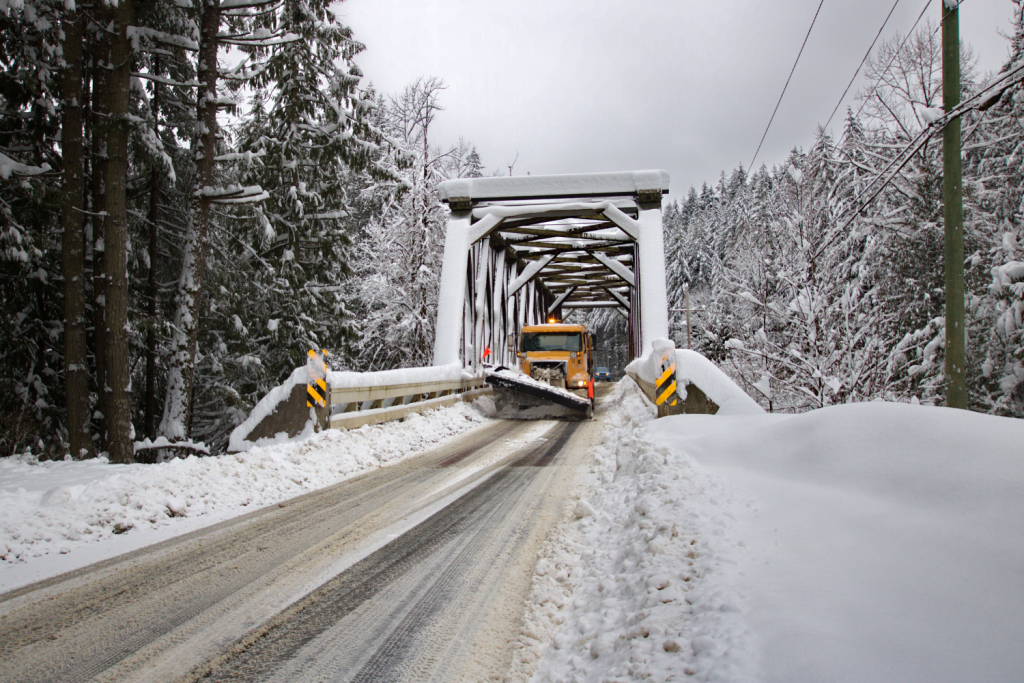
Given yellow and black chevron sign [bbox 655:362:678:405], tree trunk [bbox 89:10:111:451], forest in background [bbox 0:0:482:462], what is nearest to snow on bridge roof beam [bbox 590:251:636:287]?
forest in background [bbox 0:0:482:462]

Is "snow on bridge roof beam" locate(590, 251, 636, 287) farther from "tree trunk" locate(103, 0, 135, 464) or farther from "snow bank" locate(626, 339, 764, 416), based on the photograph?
"tree trunk" locate(103, 0, 135, 464)

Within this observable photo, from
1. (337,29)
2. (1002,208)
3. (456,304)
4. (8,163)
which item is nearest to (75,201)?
(8,163)

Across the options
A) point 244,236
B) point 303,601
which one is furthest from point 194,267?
point 303,601

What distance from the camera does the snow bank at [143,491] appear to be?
3916 millimetres

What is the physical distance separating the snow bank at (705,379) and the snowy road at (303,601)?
3500 mm

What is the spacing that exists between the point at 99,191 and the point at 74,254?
2.63 meters

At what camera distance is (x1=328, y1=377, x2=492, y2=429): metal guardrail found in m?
8.23

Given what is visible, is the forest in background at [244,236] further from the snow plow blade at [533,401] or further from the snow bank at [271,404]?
the snow plow blade at [533,401]

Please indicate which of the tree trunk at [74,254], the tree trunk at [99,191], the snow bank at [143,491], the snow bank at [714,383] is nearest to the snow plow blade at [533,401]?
the snow bank at [714,383]

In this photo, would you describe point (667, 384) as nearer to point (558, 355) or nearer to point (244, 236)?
point (558, 355)

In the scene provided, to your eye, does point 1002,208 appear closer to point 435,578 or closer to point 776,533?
point 776,533

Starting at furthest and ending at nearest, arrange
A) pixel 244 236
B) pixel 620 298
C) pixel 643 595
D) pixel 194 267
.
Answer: pixel 620 298 → pixel 244 236 → pixel 194 267 → pixel 643 595

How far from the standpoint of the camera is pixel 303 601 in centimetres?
305

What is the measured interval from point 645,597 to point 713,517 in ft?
2.91
